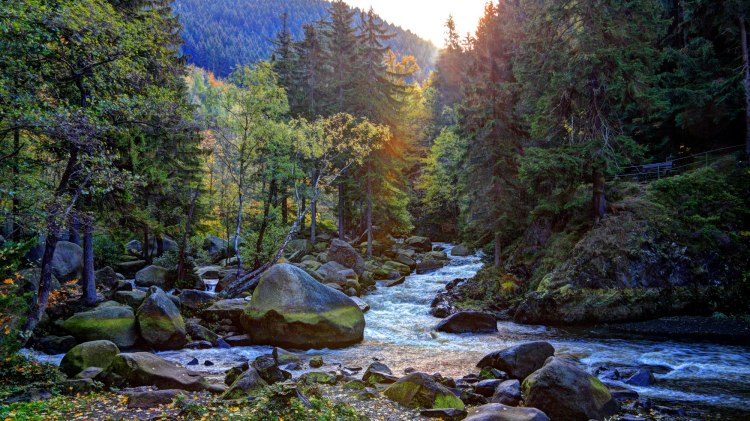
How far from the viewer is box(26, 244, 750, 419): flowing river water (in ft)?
29.7

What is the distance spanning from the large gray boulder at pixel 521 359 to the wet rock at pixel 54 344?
11.8 meters

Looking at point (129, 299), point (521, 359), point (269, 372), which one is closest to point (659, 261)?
point (521, 359)

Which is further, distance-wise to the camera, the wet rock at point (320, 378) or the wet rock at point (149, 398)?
the wet rock at point (320, 378)

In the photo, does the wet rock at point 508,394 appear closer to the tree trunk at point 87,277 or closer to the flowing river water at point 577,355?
the flowing river water at point 577,355

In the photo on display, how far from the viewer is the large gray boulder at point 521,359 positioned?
10339 millimetres

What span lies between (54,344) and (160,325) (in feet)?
8.95

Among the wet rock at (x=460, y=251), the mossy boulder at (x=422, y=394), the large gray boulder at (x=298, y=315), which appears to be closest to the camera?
the mossy boulder at (x=422, y=394)

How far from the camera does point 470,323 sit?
51.4 ft

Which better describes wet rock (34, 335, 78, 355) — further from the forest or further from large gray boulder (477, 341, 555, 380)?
A: large gray boulder (477, 341, 555, 380)

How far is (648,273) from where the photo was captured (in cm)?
1581

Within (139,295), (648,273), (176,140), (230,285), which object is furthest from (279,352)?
(176,140)

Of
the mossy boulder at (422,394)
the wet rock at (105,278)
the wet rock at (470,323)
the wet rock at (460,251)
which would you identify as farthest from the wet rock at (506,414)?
the wet rock at (460,251)

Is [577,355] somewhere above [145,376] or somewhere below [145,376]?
below

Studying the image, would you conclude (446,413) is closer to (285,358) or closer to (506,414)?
(506,414)
